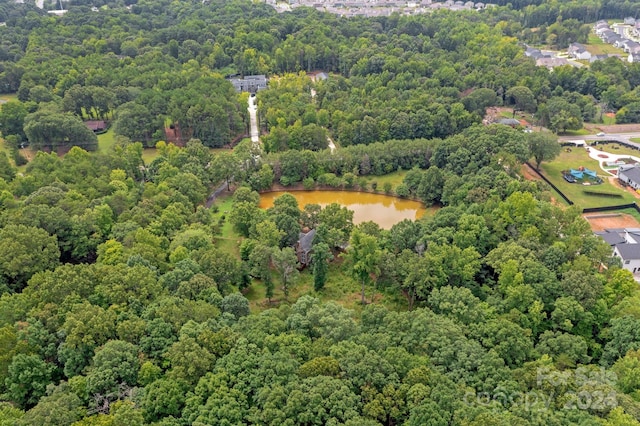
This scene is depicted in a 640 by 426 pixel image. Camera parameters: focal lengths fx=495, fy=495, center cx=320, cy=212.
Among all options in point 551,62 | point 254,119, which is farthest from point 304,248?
point 551,62

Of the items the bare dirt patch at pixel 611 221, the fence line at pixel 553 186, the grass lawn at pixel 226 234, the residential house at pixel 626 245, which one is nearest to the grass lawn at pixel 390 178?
the fence line at pixel 553 186

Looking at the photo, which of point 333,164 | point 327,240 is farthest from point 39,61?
point 327,240

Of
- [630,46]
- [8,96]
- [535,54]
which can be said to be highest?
[630,46]

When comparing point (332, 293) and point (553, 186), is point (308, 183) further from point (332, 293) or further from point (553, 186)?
point (553, 186)

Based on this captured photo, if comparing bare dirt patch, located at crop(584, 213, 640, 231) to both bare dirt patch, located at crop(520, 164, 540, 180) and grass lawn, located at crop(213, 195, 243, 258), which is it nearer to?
bare dirt patch, located at crop(520, 164, 540, 180)

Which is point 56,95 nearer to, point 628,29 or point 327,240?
point 327,240

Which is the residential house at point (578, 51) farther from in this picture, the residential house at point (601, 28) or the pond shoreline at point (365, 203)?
the pond shoreline at point (365, 203)
